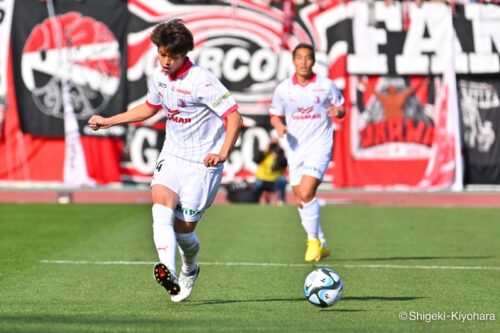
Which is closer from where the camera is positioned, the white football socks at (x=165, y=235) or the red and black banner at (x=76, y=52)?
the white football socks at (x=165, y=235)

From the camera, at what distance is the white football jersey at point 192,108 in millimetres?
9336

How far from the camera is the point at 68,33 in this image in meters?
31.2

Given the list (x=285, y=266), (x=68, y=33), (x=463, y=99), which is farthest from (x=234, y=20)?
(x=285, y=266)

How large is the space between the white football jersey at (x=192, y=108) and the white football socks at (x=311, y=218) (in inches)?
166

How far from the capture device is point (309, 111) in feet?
46.2

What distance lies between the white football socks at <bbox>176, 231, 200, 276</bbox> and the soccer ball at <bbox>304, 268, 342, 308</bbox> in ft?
3.39

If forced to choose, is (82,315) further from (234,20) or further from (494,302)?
(234,20)

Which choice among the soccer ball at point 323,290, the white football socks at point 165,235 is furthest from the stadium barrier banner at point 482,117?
the white football socks at point 165,235

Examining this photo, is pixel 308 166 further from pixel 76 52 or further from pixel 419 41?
pixel 76 52

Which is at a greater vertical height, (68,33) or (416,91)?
(68,33)

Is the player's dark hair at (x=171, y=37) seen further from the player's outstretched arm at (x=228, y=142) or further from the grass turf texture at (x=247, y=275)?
the grass turf texture at (x=247, y=275)

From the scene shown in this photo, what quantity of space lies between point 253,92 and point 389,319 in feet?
75.0

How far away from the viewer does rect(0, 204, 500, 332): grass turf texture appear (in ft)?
27.6

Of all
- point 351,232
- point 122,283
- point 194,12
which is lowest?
point 351,232
